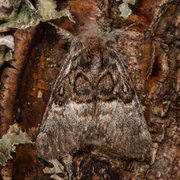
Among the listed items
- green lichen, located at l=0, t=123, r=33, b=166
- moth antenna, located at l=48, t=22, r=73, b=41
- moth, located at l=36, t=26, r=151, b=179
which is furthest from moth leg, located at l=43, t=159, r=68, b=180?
moth antenna, located at l=48, t=22, r=73, b=41

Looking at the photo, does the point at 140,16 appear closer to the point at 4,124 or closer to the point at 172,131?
the point at 172,131

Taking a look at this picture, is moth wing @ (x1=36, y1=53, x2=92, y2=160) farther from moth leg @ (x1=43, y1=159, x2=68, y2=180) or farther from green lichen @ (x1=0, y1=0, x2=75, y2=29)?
green lichen @ (x1=0, y1=0, x2=75, y2=29)

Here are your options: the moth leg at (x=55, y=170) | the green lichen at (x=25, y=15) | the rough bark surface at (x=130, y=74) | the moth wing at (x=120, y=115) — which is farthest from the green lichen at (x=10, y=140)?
the green lichen at (x=25, y=15)

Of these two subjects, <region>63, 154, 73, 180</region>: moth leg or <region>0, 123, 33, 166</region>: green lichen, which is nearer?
<region>0, 123, 33, 166</region>: green lichen

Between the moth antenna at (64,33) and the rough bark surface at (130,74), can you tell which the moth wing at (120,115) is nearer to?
the rough bark surface at (130,74)

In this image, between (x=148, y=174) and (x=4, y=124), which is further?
(x=148, y=174)

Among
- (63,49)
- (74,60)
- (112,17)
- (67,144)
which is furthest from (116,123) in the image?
(112,17)

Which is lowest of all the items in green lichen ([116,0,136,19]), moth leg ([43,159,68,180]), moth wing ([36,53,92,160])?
moth leg ([43,159,68,180])
